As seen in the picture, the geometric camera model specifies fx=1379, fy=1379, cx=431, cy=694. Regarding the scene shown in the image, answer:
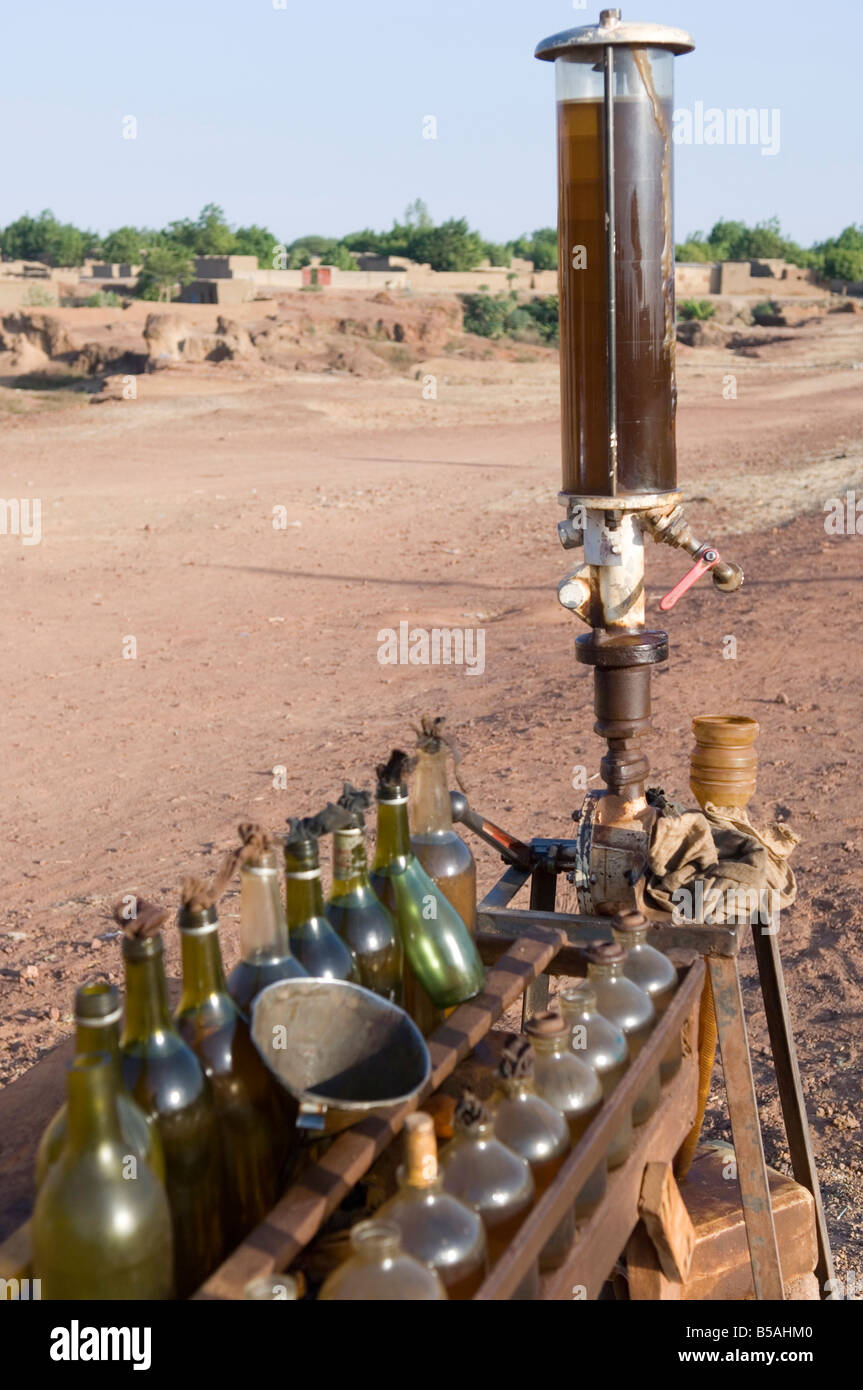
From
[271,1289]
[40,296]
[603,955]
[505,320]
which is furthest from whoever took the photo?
[505,320]

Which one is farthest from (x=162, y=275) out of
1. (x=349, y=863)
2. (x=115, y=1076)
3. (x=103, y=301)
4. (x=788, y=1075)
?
(x=115, y=1076)

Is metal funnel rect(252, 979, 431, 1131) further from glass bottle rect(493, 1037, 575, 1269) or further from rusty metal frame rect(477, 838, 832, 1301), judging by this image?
rusty metal frame rect(477, 838, 832, 1301)

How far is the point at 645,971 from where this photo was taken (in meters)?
2.05

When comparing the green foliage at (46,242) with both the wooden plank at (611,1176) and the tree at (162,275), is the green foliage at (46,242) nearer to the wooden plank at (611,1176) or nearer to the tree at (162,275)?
the tree at (162,275)

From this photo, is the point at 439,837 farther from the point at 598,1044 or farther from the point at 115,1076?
the point at 115,1076

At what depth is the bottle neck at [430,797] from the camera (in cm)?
206

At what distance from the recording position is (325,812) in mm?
1773

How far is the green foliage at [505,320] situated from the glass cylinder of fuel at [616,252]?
98.5 feet

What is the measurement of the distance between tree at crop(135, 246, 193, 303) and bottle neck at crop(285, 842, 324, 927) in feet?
110

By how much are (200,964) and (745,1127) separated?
1.18m

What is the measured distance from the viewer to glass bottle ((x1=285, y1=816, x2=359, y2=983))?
1.72 metres

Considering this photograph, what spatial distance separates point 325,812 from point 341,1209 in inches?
19.0

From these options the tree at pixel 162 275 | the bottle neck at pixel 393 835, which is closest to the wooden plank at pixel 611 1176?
the bottle neck at pixel 393 835
